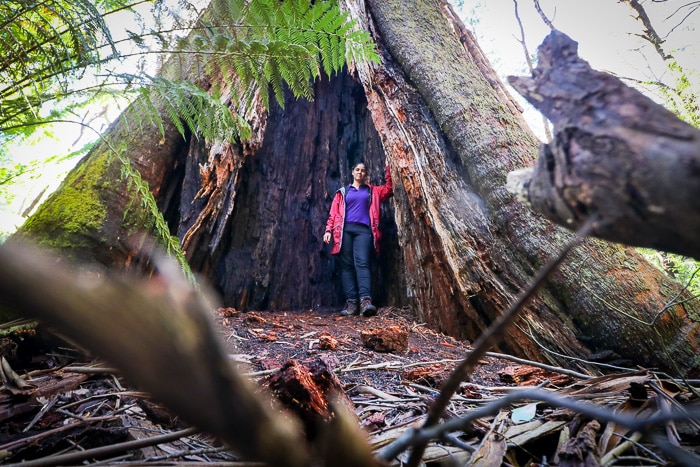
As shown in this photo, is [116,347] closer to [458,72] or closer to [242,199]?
[458,72]

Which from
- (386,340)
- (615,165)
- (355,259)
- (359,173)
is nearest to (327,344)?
(386,340)

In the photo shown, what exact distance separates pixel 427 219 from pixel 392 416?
1765mm

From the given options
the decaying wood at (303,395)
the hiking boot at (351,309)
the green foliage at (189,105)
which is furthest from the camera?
the hiking boot at (351,309)

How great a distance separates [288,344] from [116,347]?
6.79 feet

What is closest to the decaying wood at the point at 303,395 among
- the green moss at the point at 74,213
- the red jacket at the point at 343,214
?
the green moss at the point at 74,213

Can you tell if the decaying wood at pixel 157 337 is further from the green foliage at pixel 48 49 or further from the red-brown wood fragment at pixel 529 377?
the green foliage at pixel 48 49

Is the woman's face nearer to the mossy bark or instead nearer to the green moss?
the mossy bark

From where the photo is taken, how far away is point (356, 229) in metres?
4.62

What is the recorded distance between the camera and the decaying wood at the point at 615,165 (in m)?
0.41

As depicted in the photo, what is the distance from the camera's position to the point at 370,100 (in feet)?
10.9

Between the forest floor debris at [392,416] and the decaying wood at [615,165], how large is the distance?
0.89ft

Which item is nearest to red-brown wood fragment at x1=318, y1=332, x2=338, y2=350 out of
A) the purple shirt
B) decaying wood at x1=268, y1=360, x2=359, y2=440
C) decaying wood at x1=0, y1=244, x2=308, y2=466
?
decaying wood at x1=268, y1=360, x2=359, y2=440

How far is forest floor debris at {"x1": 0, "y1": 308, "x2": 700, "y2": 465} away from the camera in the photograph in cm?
77

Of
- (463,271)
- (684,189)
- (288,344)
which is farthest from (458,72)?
(684,189)
